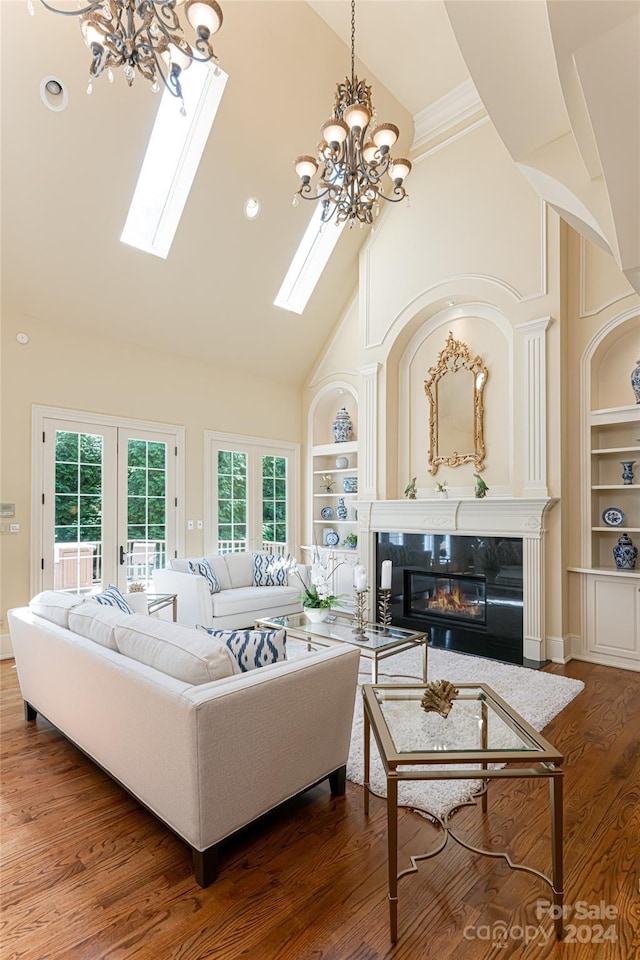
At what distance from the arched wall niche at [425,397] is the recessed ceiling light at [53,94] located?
12.0ft

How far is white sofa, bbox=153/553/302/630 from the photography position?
5.05 metres

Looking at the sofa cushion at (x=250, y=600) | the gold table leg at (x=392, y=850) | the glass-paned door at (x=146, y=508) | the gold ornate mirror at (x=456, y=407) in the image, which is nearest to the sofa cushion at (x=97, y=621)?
the gold table leg at (x=392, y=850)

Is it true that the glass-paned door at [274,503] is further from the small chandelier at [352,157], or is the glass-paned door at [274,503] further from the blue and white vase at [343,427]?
the small chandelier at [352,157]

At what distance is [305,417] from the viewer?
7703mm

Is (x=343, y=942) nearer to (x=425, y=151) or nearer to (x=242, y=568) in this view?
(x=242, y=568)

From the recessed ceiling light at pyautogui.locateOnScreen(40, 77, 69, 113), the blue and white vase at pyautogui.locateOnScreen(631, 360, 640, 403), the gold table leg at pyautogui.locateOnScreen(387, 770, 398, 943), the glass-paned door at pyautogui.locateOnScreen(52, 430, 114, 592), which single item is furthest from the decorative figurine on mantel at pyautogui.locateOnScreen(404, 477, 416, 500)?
the recessed ceiling light at pyautogui.locateOnScreen(40, 77, 69, 113)

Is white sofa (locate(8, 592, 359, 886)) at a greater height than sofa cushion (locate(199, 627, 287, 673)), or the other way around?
sofa cushion (locate(199, 627, 287, 673))

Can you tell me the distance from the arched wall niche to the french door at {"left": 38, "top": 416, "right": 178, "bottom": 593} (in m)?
2.67

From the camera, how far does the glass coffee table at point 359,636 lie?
3410mm

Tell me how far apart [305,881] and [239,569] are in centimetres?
413

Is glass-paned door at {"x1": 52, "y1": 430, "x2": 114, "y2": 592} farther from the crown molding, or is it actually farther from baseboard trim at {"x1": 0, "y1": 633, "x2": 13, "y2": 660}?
the crown molding

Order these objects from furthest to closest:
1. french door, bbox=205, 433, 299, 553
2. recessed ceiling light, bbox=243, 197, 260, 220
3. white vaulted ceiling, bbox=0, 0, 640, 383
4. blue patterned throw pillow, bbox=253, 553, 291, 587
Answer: french door, bbox=205, 433, 299, 553 → blue patterned throw pillow, bbox=253, 553, 291, 587 → recessed ceiling light, bbox=243, 197, 260, 220 → white vaulted ceiling, bbox=0, 0, 640, 383

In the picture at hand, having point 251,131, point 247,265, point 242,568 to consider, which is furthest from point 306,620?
point 251,131

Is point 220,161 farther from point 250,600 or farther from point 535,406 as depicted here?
point 250,600
